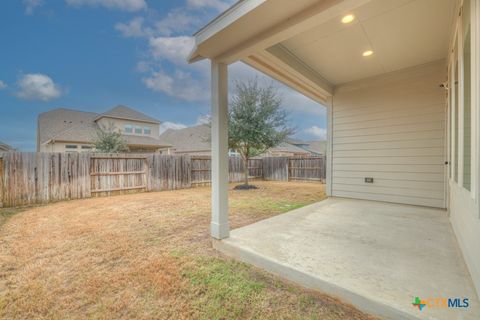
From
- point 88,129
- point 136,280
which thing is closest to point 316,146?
point 88,129

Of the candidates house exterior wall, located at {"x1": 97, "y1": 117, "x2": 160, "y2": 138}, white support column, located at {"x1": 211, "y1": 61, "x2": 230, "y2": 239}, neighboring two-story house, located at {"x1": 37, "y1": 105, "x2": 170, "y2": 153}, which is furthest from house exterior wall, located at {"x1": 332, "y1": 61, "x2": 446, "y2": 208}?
house exterior wall, located at {"x1": 97, "y1": 117, "x2": 160, "y2": 138}

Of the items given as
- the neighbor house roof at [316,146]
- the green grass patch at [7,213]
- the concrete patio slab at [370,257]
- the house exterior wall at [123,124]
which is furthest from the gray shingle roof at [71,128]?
the neighbor house roof at [316,146]

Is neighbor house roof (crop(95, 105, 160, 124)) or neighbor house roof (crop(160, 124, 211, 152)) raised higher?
neighbor house roof (crop(95, 105, 160, 124))

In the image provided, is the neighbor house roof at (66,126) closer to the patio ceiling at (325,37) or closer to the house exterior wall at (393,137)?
the patio ceiling at (325,37)

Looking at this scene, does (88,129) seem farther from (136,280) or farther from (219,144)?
(136,280)

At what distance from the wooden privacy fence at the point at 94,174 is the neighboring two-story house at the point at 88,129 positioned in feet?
15.8

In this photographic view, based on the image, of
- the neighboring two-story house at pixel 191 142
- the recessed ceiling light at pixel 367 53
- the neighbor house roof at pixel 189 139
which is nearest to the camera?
the recessed ceiling light at pixel 367 53

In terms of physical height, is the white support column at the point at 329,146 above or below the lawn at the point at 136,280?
above

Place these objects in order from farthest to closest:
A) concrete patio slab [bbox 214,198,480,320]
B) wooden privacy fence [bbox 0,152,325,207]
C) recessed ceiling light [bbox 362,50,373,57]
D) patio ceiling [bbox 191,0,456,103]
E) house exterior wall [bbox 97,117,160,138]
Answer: house exterior wall [bbox 97,117,160,138] < wooden privacy fence [bbox 0,152,325,207] < recessed ceiling light [bbox 362,50,373,57] < patio ceiling [bbox 191,0,456,103] < concrete patio slab [bbox 214,198,480,320]

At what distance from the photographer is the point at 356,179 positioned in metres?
4.90

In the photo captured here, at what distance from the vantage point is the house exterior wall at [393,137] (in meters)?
3.95

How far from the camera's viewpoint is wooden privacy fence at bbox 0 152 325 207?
512 centimetres

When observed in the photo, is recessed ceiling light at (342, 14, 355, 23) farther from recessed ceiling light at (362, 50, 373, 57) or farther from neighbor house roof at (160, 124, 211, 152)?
neighbor house roof at (160, 124, 211, 152)

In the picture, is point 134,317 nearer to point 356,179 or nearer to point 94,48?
point 356,179
